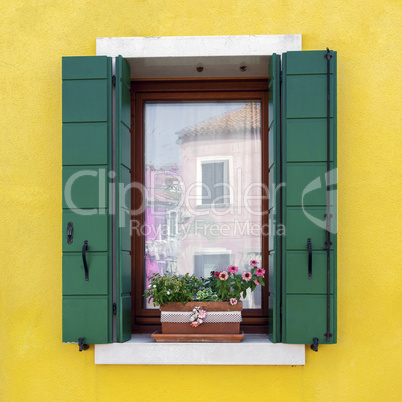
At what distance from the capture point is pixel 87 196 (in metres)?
3.38

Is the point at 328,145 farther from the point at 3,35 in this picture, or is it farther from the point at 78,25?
the point at 3,35

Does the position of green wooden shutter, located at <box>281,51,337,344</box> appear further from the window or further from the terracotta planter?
the terracotta planter

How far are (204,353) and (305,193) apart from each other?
48.2 inches

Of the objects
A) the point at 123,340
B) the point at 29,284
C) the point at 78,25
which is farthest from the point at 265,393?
the point at 78,25

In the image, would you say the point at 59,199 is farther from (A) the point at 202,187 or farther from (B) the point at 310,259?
(B) the point at 310,259

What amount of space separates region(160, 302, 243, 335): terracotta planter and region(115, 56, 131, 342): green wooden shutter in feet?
1.02

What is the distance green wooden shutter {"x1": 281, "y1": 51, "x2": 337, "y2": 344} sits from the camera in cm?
329

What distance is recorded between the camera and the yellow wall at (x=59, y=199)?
3406mm

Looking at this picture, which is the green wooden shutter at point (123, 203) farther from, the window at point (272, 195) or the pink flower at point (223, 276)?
the pink flower at point (223, 276)

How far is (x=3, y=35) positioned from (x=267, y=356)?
9.28ft

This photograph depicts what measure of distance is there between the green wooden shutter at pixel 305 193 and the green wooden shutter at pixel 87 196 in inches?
45.4

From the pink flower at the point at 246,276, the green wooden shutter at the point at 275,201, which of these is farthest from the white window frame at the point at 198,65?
the pink flower at the point at 246,276

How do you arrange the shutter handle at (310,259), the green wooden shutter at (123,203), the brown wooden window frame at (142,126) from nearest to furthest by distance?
the shutter handle at (310,259) < the green wooden shutter at (123,203) < the brown wooden window frame at (142,126)

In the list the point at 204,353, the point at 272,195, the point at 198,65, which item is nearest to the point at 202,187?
the point at 272,195
